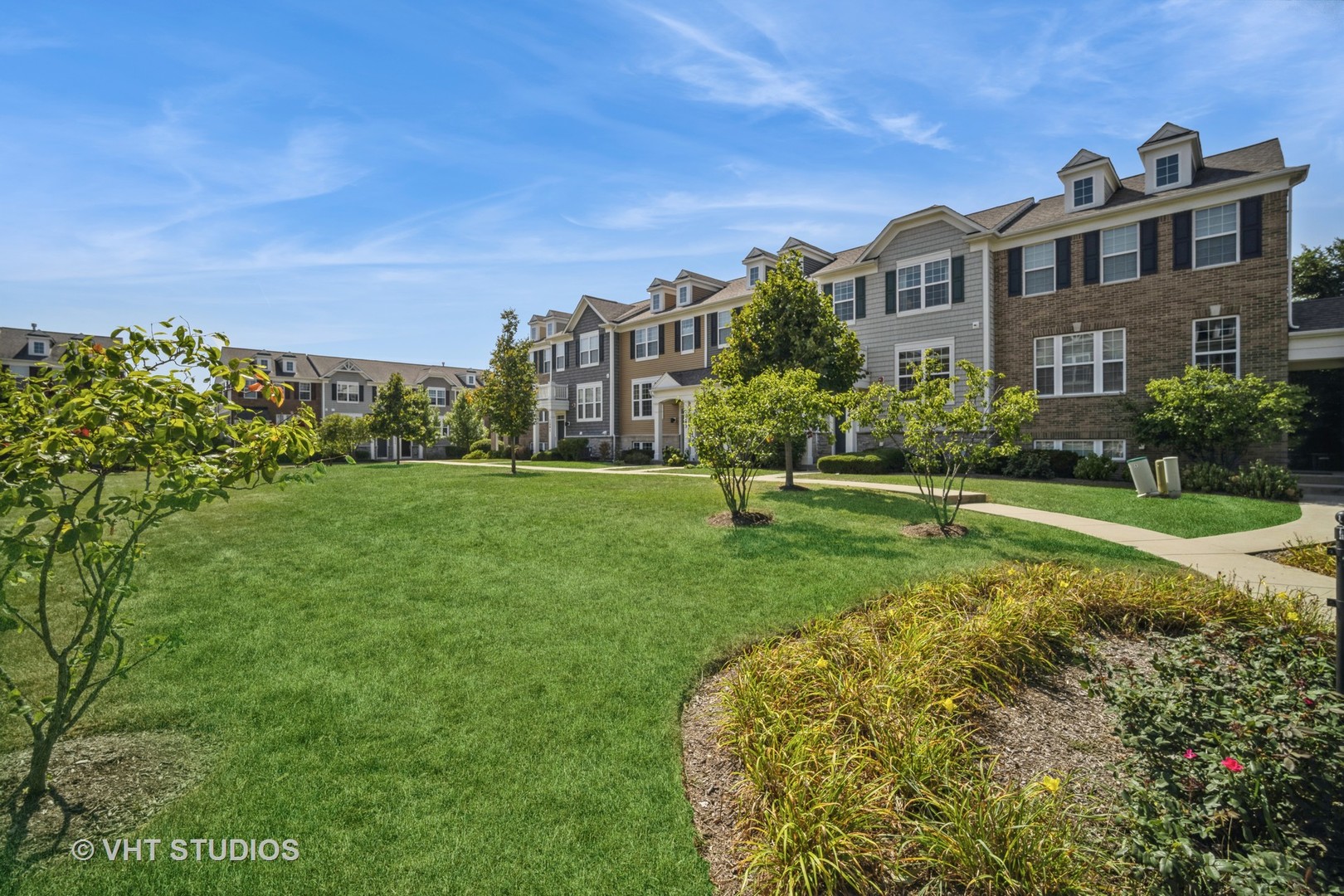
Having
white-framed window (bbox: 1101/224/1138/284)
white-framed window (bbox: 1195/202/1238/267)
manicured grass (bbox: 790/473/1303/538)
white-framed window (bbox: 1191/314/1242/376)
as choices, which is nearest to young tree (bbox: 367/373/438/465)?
manicured grass (bbox: 790/473/1303/538)

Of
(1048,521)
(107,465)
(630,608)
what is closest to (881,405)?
(1048,521)

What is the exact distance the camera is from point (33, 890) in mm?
2711

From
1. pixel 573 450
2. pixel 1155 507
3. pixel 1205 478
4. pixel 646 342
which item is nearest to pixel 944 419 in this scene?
pixel 1155 507

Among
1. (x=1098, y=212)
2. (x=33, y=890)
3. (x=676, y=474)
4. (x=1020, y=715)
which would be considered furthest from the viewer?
→ (x=676, y=474)

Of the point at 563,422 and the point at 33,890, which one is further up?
the point at 563,422

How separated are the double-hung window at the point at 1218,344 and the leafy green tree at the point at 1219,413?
0.50 meters

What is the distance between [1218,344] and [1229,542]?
9.73 meters

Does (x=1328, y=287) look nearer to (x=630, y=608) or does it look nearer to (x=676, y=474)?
(x=676, y=474)

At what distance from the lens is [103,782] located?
11.2 ft

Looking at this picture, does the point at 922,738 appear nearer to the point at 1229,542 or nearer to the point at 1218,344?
the point at 1229,542

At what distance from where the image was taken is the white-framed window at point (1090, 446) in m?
16.7

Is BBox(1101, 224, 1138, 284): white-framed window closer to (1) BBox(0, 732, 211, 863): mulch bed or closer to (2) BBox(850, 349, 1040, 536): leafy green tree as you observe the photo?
(2) BBox(850, 349, 1040, 536): leafy green tree

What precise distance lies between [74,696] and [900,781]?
438cm

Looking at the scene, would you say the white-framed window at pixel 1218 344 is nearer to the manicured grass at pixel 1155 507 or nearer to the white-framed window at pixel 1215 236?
the white-framed window at pixel 1215 236
